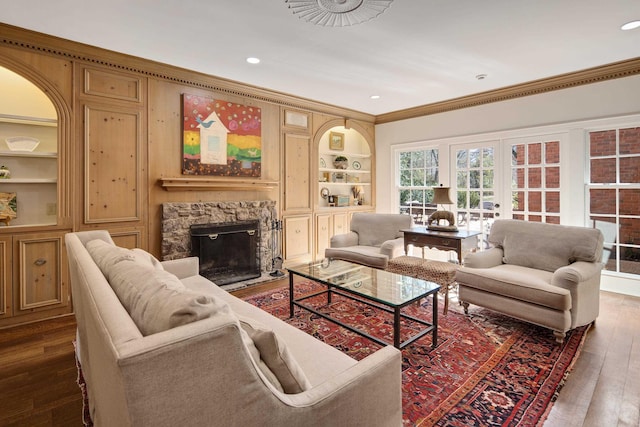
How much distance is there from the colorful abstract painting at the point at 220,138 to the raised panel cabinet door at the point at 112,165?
0.55m

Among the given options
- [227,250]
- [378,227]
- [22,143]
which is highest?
[22,143]

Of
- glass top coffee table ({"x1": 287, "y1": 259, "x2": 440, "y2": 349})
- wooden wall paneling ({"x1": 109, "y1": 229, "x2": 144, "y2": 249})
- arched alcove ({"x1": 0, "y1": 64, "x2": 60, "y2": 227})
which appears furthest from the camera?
wooden wall paneling ({"x1": 109, "y1": 229, "x2": 144, "y2": 249})

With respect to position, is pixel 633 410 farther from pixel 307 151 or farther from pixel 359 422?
pixel 307 151

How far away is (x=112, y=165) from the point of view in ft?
11.5

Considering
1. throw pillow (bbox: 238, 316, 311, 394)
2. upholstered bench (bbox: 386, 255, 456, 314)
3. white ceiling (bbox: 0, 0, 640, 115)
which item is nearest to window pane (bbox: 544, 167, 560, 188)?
white ceiling (bbox: 0, 0, 640, 115)

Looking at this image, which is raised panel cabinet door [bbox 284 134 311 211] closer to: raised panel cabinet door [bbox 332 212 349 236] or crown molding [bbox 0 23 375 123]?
crown molding [bbox 0 23 375 123]

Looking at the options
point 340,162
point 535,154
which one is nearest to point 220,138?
point 340,162

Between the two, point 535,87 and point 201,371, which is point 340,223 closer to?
point 535,87

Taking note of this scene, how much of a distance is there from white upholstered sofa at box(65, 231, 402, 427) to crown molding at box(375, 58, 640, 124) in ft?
15.0

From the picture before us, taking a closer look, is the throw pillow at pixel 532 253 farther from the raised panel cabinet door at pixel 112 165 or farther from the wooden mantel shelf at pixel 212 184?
the raised panel cabinet door at pixel 112 165

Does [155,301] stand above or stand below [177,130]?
below

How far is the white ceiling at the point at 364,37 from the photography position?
2.62 m

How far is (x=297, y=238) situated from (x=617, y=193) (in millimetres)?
4193

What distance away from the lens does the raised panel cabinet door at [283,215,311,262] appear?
5070mm
